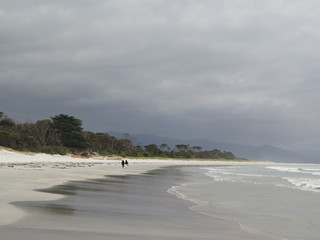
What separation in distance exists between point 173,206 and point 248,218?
2.82 m

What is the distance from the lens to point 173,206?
1234cm

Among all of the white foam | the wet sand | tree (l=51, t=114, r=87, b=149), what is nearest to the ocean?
the wet sand

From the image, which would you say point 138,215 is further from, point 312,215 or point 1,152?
point 1,152

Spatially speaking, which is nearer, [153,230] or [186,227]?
[153,230]

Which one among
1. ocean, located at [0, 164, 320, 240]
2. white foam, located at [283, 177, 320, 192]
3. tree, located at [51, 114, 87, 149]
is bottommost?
white foam, located at [283, 177, 320, 192]

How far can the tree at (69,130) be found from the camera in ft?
285

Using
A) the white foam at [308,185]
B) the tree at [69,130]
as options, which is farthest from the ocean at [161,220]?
the tree at [69,130]

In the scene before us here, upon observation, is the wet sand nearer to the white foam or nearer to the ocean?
the ocean

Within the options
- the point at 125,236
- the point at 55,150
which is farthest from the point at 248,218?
the point at 55,150

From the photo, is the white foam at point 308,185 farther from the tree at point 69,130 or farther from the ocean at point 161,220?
the tree at point 69,130

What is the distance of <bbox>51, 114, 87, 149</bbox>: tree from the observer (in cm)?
8675

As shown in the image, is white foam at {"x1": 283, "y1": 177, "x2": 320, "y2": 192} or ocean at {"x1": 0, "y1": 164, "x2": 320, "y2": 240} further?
white foam at {"x1": 283, "y1": 177, "x2": 320, "y2": 192}

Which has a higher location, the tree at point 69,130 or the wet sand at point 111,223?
the tree at point 69,130

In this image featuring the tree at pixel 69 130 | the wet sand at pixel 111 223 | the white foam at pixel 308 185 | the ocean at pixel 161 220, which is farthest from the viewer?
the tree at pixel 69 130
